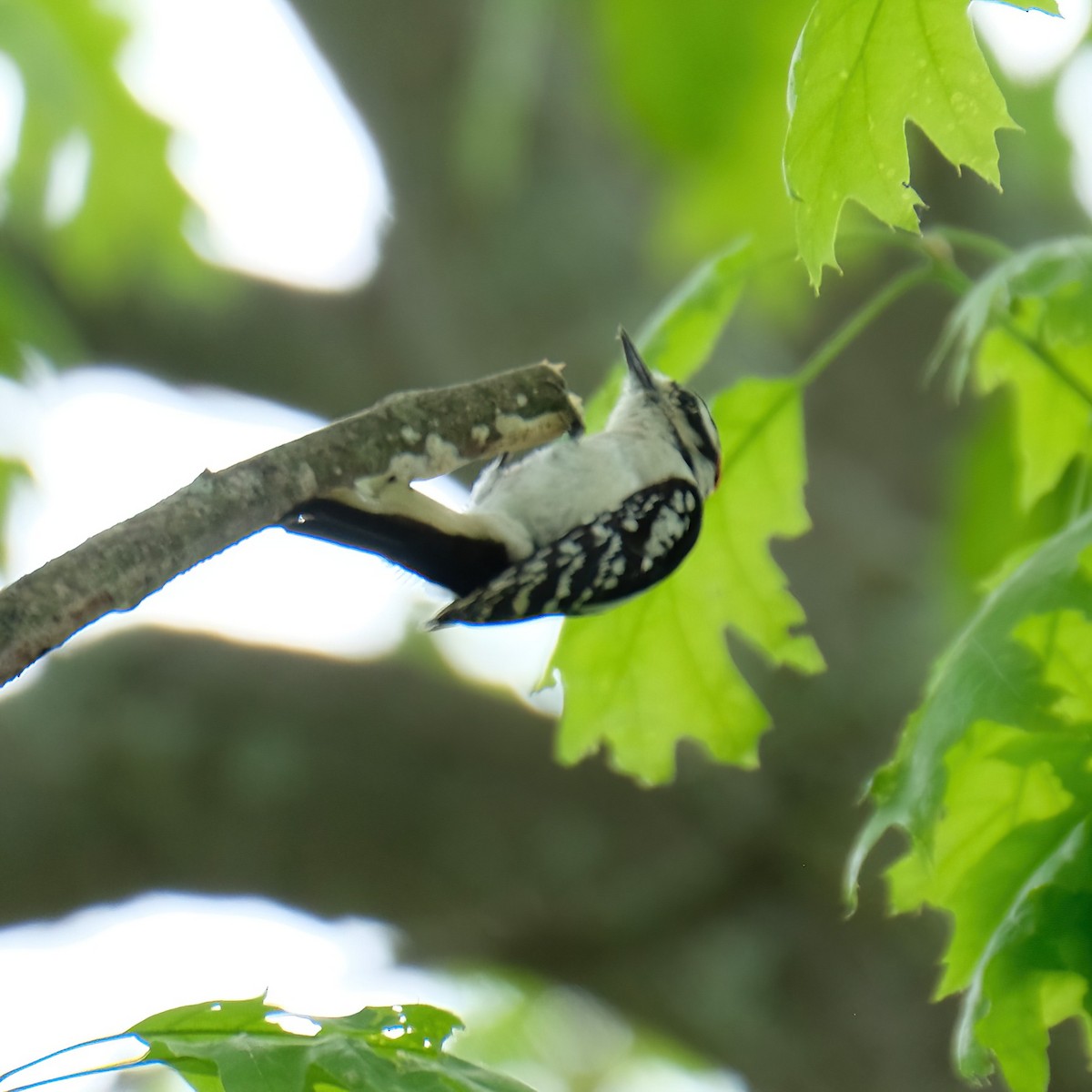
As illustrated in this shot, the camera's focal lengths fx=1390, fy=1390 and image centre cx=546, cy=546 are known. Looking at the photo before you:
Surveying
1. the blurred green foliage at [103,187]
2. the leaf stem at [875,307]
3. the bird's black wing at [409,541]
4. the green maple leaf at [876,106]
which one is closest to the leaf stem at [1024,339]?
the leaf stem at [875,307]

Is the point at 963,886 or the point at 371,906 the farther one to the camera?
the point at 371,906

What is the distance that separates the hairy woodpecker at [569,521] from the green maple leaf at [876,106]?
2.60 ft

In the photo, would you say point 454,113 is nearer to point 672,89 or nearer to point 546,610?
point 672,89

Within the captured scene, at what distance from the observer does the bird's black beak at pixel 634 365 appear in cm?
304

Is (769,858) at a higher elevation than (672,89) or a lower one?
lower

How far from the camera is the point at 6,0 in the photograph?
14.5 ft

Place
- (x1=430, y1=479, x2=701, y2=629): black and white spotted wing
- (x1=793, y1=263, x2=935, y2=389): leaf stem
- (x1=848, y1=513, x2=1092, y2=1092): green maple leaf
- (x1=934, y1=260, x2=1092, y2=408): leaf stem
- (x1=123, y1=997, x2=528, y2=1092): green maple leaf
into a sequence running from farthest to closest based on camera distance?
(x1=430, y1=479, x2=701, y2=629): black and white spotted wing, (x1=793, y1=263, x2=935, y2=389): leaf stem, (x1=934, y1=260, x2=1092, y2=408): leaf stem, (x1=848, y1=513, x2=1092, y2=1092): green maple leaf, (x1=123, y1=997, x2=528, y2=1092): green maple leaf

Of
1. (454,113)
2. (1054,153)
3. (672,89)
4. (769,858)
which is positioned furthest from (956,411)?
(672,89)

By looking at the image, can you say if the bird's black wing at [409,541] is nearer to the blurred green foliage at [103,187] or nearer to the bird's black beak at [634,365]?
the bird's black beak at [634,365]

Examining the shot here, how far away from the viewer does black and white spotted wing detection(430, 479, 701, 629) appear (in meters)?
2.62

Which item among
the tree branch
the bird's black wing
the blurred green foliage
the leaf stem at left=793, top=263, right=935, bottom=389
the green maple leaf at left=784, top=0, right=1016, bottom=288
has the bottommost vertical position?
the tree branch

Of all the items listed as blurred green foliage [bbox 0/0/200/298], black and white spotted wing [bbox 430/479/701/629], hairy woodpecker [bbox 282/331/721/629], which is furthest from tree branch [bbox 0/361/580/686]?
blurred green foliage [bbox 0/0/200/298]

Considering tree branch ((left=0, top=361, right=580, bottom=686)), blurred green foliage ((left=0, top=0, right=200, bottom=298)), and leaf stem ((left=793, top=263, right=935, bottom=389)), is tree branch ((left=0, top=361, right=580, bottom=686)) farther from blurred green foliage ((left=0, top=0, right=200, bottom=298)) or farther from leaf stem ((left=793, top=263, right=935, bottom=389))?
blurred green foliage ((left=0, top=0, right=200, bottom=298))

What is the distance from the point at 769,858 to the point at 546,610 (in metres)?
2.35
